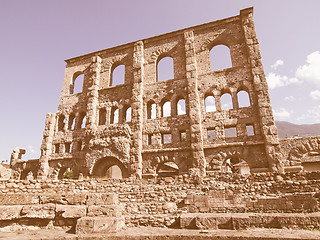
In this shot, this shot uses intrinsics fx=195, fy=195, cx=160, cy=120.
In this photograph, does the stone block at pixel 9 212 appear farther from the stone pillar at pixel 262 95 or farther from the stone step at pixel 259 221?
the stone pillar at pixel 262 95

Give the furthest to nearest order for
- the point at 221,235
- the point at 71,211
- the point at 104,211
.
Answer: the point at 71,211 < the point at 104,211 < the point at 221,235

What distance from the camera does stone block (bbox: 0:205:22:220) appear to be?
5166 mm

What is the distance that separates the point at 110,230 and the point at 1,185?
7507 mm

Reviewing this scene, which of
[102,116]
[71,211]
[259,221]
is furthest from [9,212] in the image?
[102,116]

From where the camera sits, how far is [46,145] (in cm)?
1694

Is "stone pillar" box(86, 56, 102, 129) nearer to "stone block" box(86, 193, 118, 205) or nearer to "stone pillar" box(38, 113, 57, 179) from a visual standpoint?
"stone pillar" box(38, 113, 57, 179)

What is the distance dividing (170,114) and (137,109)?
2584mm

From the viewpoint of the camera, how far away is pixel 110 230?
448cm

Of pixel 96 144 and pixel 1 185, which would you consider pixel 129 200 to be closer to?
pixel 1 185

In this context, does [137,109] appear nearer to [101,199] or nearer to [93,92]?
[93,92]

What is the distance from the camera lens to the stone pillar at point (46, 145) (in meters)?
16.3

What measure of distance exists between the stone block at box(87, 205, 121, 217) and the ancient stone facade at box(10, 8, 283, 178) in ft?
25.9

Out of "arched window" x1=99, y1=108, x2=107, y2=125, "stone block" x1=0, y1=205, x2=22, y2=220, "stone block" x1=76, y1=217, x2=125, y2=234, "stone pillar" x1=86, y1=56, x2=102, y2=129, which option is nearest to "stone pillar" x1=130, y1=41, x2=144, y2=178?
"arched window" x1=99, y1=108, x2=107, y2=125

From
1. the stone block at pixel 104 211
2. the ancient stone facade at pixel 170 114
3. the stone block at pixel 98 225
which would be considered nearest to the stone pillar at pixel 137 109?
the ancient stone facade at pixel 170 114
